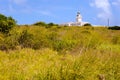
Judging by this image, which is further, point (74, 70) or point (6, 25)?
point (6, 25)

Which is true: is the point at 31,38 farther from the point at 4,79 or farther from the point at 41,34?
the point at 4,79

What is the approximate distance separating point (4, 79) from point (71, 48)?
439 inches

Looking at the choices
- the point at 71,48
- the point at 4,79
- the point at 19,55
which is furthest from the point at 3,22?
the point at 4,79

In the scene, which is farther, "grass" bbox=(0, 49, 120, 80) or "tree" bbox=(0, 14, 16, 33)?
"tree" bbox=(0, 14, 16, 33)

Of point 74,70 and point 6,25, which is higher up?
point 6,25

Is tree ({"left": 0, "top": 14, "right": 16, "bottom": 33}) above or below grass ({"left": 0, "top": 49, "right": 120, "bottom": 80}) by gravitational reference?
above

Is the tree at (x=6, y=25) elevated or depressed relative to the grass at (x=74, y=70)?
elevated

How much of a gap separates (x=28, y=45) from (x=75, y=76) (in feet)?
40.8

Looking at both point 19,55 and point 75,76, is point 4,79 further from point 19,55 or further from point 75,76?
point 19,55

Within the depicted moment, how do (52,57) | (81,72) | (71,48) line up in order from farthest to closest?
(71,48) → (52,57) → (81,72)

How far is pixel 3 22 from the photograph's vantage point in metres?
27.6

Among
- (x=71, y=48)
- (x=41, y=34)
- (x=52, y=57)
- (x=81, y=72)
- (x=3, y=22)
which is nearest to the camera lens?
(x=81, y=72)

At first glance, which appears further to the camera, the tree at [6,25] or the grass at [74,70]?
the tree at [6,25]

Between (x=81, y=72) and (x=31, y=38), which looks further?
(x=31, y=38)
